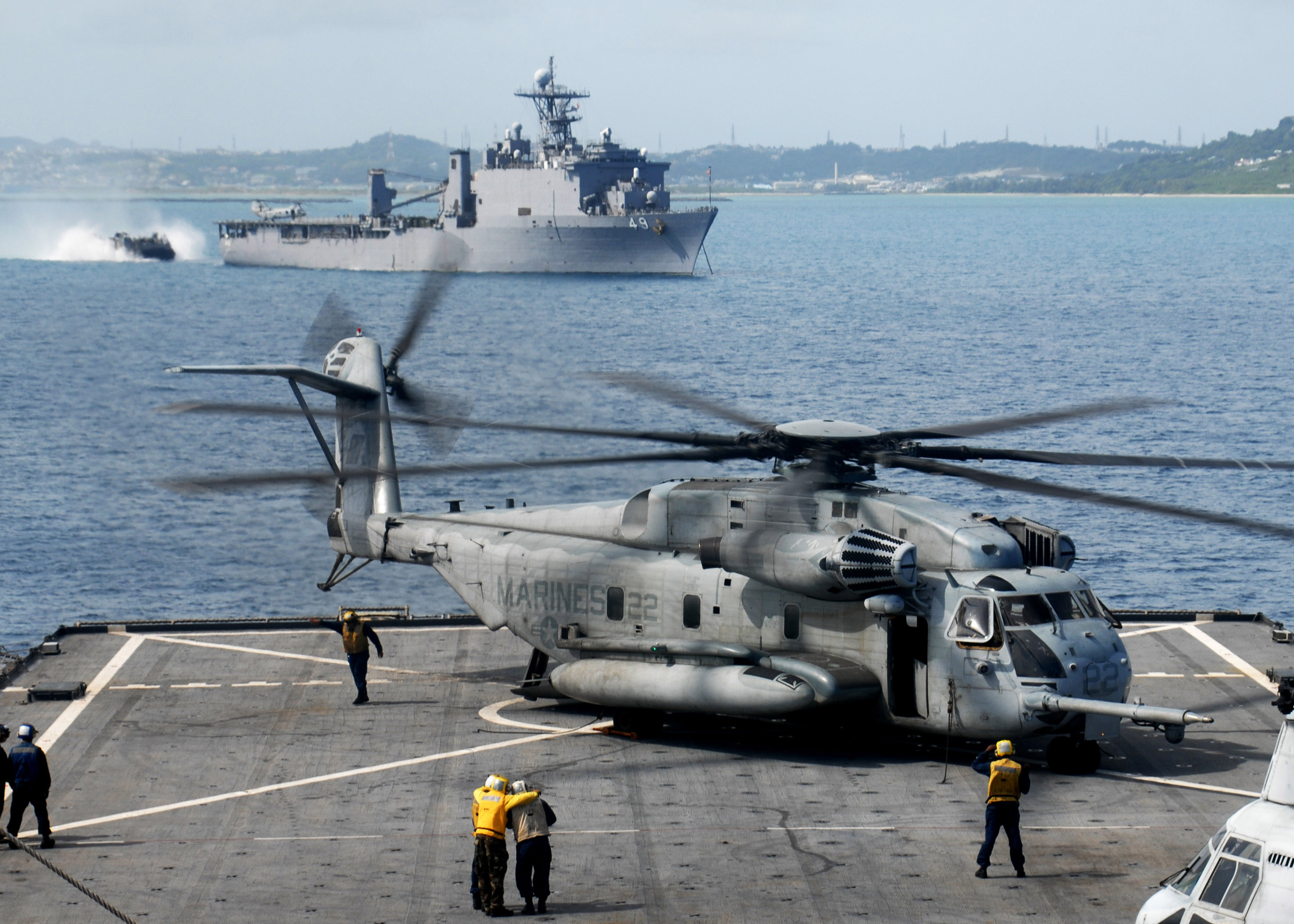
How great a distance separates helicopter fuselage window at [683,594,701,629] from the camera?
73.2 feet

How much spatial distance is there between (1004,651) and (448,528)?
9.86 metres

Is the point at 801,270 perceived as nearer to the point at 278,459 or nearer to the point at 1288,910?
the point at 278,459

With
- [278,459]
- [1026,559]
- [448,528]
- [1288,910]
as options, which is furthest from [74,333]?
[1288,910]

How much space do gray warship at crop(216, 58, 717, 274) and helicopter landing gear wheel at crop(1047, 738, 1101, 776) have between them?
10842 centimetres

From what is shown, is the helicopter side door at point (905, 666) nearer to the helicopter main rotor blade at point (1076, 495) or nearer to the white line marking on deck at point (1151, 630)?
the helicopter main rotor blade at point (1076, 495)

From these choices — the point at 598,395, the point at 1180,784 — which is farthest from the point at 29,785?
the point at 598,395

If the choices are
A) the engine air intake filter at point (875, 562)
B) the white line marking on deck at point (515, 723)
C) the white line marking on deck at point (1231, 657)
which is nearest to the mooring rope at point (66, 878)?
the white line marking on deck at point (515, 723)

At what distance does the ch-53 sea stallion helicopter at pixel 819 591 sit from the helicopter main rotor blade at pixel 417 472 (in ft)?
0.17

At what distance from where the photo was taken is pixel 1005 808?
650 inches

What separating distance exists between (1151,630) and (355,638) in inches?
594

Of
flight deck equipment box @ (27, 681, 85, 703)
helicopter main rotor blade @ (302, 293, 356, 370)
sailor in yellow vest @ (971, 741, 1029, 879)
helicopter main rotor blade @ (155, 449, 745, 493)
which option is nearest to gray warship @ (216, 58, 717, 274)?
helicopter main rotor blade @ (302, 293, 356, 370)

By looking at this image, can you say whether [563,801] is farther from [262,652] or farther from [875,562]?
[262,652]

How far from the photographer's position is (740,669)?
831 inches

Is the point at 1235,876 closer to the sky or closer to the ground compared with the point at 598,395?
closer to the sky
